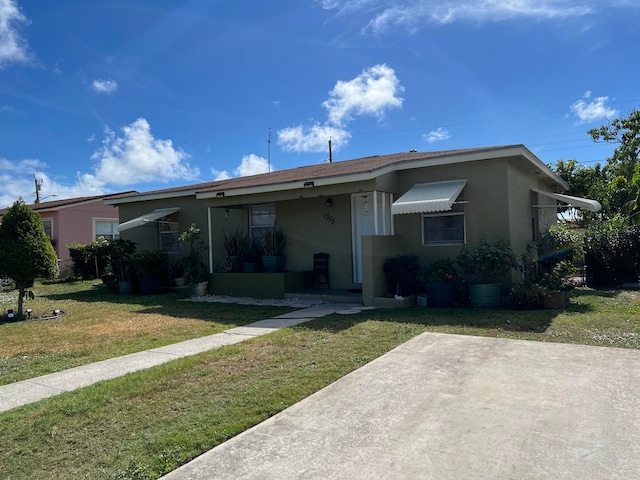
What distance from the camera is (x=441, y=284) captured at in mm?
8906

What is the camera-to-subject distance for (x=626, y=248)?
38.9ft

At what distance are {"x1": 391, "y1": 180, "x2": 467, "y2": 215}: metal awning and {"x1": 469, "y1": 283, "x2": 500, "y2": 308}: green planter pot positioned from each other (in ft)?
5.45

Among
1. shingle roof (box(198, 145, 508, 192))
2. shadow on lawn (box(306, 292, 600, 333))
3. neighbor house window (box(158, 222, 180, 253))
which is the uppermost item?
shingle roof (box(198, 145, 508, 192))

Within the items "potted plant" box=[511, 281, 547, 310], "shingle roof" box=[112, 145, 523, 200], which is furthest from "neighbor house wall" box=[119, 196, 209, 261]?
"potted plant" box=[511, 281, 547, 310]

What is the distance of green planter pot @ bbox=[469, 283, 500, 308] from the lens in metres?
8.66

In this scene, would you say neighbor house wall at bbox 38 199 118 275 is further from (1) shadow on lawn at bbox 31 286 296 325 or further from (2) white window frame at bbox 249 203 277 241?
(2) white window frame at bbox 249 203 277 241

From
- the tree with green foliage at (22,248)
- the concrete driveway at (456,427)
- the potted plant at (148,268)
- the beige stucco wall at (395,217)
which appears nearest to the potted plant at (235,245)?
the beige stucco wall at (395,217)

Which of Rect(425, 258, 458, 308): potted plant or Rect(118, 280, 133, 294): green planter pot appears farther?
Rect(118, 280, 133, 294): green planter pot

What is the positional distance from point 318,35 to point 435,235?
5.66 m

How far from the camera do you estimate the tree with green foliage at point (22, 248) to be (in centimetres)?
862

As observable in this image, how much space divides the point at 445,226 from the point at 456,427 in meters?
7.31

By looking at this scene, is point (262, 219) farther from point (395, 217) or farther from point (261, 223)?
point (395, 217)

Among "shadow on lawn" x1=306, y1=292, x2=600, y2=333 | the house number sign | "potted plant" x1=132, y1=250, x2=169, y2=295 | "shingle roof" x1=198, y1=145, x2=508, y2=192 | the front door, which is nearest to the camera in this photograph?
"shadow on lawn" x1=306, y1=292, x2=600, y2=333

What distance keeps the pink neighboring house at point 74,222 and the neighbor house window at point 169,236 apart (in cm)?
659
